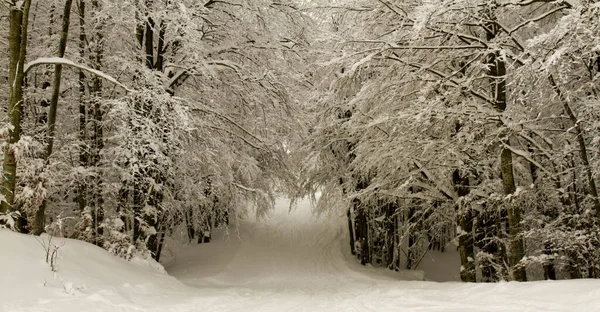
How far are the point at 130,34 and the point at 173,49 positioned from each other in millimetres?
1179

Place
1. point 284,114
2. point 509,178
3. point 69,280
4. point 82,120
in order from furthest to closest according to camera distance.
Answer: point 284,114 → point 82,120 → point 509,178 → point 69,280

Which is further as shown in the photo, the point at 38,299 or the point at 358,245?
the point at 358,245

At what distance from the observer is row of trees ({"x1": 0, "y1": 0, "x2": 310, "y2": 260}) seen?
9.48m

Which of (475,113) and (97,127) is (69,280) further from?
(475,113)

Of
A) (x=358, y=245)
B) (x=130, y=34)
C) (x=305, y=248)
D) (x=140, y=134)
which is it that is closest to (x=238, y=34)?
(x=130, y=34)

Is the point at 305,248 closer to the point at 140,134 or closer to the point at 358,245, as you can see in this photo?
the point at 358,245

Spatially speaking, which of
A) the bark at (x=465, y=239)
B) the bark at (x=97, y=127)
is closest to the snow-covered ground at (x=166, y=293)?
the bark at (x=465, y=239)

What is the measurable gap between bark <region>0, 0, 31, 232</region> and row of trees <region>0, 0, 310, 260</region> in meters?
1.36

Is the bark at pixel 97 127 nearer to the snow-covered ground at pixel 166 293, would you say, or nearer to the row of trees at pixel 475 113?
the snow-covered ground at pixel 166 293

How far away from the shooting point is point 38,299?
5.08 m

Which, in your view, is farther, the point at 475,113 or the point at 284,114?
the point at 284,114

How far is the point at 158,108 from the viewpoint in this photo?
8945 mm

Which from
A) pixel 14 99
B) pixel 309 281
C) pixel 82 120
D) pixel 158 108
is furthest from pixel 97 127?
pixel 309 281

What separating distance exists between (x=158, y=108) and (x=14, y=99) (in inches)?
Result: 98.5
